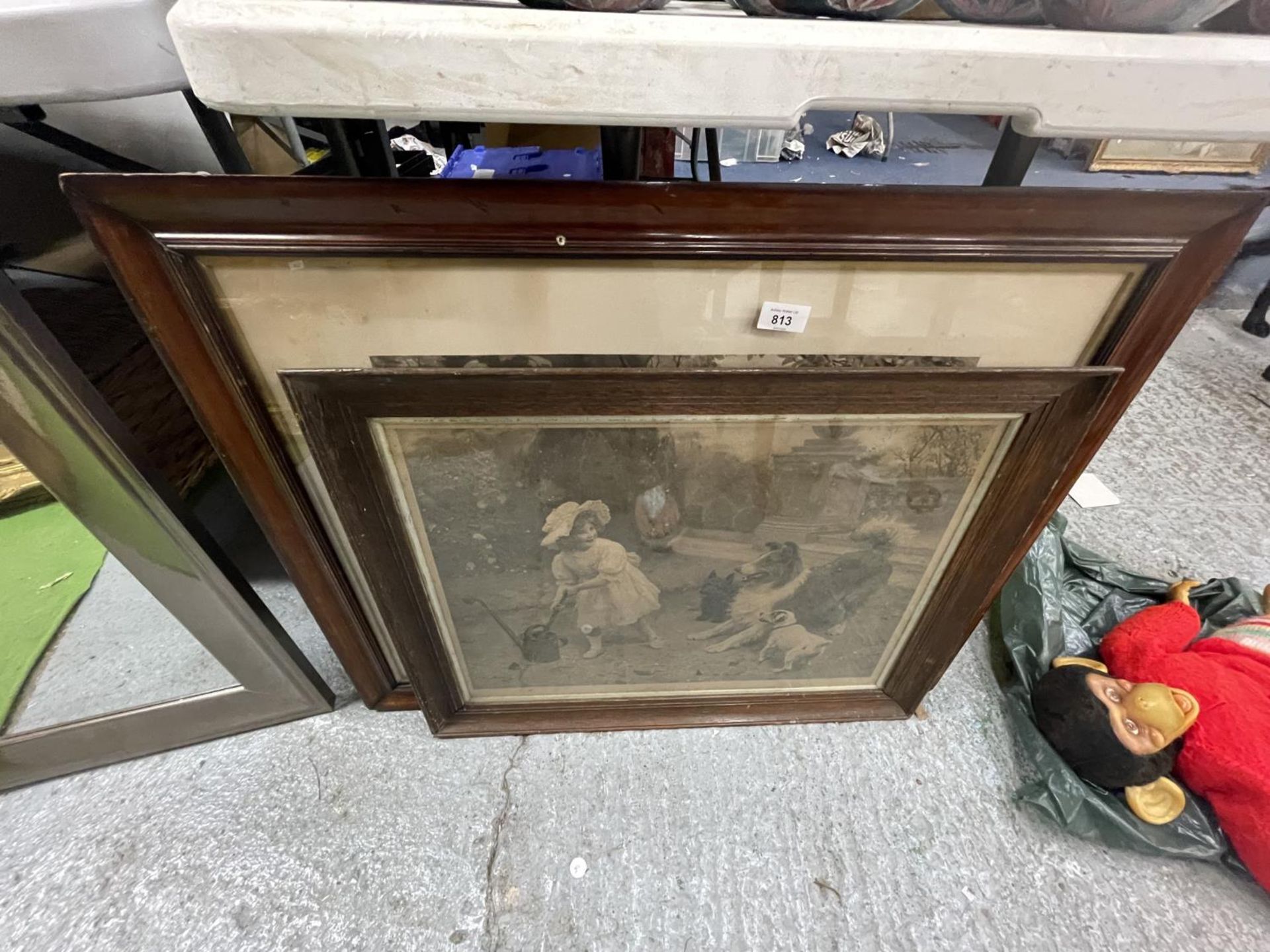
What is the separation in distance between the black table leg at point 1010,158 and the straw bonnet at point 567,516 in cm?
51

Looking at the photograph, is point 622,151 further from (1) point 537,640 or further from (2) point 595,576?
(1) point 537,640

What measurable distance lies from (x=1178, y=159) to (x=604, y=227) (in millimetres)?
2529

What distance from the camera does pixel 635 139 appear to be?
55 cm

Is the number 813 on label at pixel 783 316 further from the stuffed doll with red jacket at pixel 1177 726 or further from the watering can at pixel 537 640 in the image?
the stuffed doll with red jacket at pixel 1177 726

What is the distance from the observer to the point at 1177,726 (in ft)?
2.64

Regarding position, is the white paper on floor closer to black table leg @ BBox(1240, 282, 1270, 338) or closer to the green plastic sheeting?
the green plastic sheeting

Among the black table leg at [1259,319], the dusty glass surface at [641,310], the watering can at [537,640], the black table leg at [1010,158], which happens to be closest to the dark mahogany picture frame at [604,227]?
the dusty glass surface at [641,310]

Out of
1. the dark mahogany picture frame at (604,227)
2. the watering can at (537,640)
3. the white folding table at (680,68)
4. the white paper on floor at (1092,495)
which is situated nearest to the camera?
the white folding table at (680,68)

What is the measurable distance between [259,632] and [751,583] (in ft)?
2.14

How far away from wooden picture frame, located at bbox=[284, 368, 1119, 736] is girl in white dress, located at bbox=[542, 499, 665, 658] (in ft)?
0.48

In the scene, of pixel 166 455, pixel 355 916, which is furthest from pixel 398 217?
pixel 355 916

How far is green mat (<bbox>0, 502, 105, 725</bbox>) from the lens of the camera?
958 millimetres

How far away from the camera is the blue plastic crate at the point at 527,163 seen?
92 centimetres

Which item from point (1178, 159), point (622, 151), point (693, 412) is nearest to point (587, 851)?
point (693, 412)
